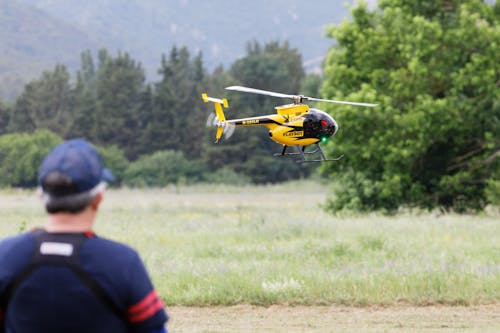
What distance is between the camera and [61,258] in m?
3.78

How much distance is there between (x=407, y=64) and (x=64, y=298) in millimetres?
31079

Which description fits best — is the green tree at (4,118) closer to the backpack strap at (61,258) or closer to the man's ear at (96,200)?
the man's ear at (96,200)

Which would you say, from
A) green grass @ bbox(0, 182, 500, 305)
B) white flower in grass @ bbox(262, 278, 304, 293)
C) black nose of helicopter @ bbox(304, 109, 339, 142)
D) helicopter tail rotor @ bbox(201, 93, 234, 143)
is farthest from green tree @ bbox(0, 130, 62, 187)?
white flower in grass @ bbox(262, 278, 304, 293)

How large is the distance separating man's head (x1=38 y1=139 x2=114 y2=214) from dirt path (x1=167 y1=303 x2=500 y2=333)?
713 cm

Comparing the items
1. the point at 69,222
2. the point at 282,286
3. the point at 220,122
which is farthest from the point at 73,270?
the point at 220,122

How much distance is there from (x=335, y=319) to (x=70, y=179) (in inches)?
327

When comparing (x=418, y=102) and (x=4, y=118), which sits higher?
(x=418, y=102)

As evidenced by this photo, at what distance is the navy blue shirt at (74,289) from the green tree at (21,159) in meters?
71.8

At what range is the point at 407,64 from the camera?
33875 millimetres

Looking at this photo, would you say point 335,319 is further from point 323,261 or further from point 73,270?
point 73,270

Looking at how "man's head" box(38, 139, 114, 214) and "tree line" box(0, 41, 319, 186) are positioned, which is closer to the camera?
"man's head" box(38, 139, 114, 214)

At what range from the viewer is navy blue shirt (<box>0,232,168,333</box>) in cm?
377

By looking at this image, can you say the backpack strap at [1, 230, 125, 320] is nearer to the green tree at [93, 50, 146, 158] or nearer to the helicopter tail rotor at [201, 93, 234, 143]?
the helicopter tail rotor at [201, 93, 234, 143]

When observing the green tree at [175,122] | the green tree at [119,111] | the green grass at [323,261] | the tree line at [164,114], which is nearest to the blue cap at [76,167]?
the green grass at [323,261]
